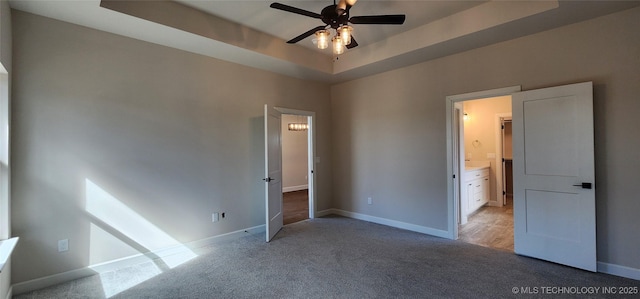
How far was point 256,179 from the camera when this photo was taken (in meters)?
4.38

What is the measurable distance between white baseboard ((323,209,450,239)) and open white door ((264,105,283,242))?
147cm

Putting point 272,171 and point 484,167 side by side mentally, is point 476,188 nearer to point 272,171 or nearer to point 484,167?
point 484,167

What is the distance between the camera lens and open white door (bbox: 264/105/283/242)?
12.9 ft

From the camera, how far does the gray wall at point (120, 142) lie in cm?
264

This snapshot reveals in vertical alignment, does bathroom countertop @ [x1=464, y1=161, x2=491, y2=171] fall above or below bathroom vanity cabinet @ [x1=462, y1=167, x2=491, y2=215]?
above

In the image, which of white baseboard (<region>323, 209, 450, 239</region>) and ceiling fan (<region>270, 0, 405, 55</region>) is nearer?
ceiling fan (<region>270, 0, 405, 55</region>)

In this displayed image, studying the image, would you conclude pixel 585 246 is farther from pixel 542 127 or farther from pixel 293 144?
pixel 293 144

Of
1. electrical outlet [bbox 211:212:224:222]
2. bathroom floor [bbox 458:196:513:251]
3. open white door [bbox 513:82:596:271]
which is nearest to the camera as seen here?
open white door [bbox 513:82:596:271]

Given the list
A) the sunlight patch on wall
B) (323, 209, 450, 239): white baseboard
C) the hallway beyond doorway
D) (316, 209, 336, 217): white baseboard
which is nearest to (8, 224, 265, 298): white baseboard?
the sunlight patch on wall

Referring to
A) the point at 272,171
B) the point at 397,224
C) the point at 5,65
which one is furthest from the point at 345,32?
the point at 397,224

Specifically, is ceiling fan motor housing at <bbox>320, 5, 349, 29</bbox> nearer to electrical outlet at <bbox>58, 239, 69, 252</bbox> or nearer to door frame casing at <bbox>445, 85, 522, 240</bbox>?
door frame casing at <bbox>445, 85, 522, 240</bbox>

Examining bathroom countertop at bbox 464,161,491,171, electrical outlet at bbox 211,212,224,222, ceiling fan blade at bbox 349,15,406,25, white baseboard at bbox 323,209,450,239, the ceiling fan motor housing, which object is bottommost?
white baseboard at bbox 323,209,450,239

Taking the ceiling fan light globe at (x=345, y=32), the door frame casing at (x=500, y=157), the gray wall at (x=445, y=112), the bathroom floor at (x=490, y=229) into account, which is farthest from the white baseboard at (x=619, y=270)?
the ceiling fan light globe at (x=345, y=32)

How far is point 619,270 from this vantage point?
2.73 meters
